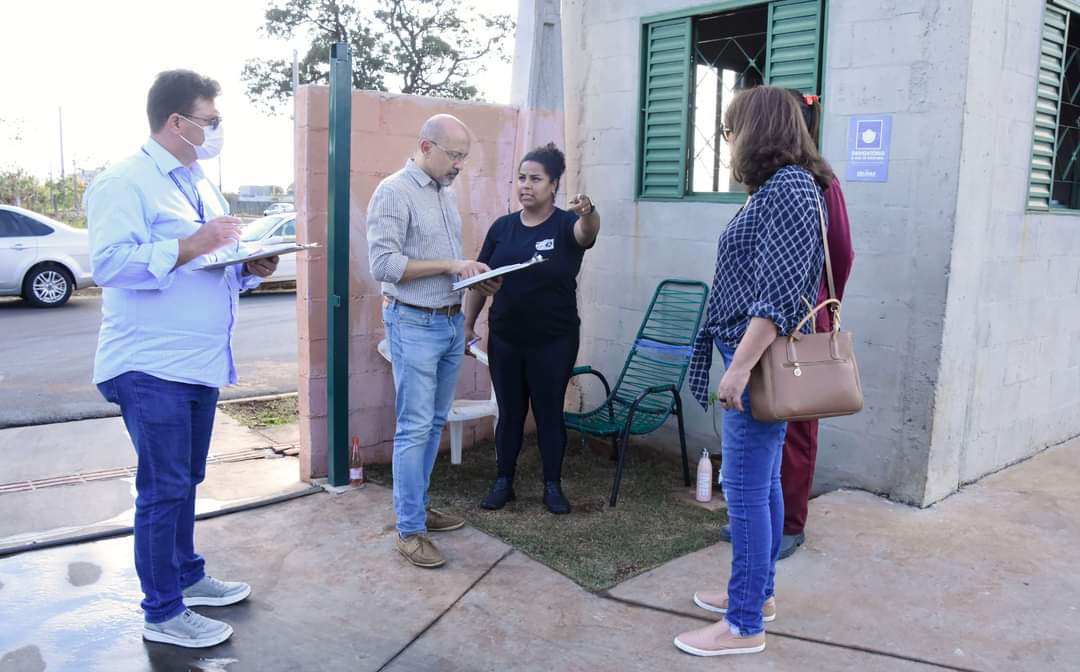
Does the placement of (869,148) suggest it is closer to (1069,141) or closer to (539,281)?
(539,281)

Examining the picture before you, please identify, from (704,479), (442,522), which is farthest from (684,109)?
(442,522)

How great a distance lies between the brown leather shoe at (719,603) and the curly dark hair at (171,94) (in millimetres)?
2599

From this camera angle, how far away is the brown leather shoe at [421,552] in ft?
12.7

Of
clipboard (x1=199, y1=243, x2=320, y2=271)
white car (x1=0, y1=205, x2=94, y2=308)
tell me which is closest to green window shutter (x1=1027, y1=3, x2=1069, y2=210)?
clipboard (x1=199, y1=243, x2=320, y2=271)

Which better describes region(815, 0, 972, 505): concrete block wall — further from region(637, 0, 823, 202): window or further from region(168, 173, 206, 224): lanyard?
region(168, 173, 206, 224): lanyard

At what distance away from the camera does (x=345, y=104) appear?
456cm

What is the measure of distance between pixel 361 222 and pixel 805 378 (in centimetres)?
293

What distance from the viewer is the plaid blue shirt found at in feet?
9.16

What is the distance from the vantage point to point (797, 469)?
3.95 m

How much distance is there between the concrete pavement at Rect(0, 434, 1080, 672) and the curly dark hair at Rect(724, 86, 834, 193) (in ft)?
5.54

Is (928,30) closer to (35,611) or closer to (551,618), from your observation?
(551,618)

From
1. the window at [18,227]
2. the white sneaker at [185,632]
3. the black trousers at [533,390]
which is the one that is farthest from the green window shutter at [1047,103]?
the window at [18,227]

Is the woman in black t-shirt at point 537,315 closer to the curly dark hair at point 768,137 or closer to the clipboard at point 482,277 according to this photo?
the clipboard at point 482,277

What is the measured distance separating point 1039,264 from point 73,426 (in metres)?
6.31
